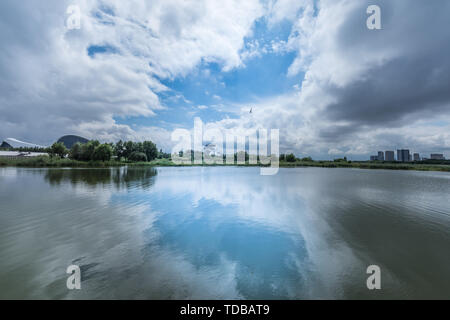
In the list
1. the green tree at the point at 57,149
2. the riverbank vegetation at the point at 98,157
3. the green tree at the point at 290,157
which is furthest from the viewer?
the green tree at the point at 290,157

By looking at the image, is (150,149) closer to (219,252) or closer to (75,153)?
(75,153)

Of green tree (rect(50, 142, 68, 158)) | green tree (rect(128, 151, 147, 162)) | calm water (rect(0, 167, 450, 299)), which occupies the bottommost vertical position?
calm water (rect(0, 167, 450, 299))

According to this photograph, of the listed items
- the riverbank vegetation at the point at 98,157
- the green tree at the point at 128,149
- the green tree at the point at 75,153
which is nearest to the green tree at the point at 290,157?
the riverbank vegetation at the point at 98,157

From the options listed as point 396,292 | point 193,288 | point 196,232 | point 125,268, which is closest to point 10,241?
point 125,268

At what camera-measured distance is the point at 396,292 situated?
3.79m

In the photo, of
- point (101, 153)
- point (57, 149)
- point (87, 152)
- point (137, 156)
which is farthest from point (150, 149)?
point (57, 149)

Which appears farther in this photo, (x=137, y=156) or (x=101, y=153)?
(x=137, y=156)

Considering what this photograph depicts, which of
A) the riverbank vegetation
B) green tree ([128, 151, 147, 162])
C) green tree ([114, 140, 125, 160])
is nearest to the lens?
the riverbank vegetation

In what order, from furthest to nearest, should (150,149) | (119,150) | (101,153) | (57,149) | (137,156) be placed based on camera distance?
(150,149) < (119,150) < (137,156) < (57,149) < (101,153)

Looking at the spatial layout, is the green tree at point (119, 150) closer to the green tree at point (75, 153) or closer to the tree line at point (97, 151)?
the tree line at point (97, 151)

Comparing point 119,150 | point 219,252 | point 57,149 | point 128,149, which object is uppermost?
point 128,149

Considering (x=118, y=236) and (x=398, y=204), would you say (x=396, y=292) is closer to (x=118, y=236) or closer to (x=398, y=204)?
(x=118, y=236)

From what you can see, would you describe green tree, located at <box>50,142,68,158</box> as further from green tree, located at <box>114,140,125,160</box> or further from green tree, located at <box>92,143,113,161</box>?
green tree, located at <box>114,140,125,160</box>

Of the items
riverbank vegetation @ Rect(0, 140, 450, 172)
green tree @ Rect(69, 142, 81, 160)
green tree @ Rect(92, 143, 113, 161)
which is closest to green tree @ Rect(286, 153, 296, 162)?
riverbank vegetation @ Rect(0, 140, 450, 172)
